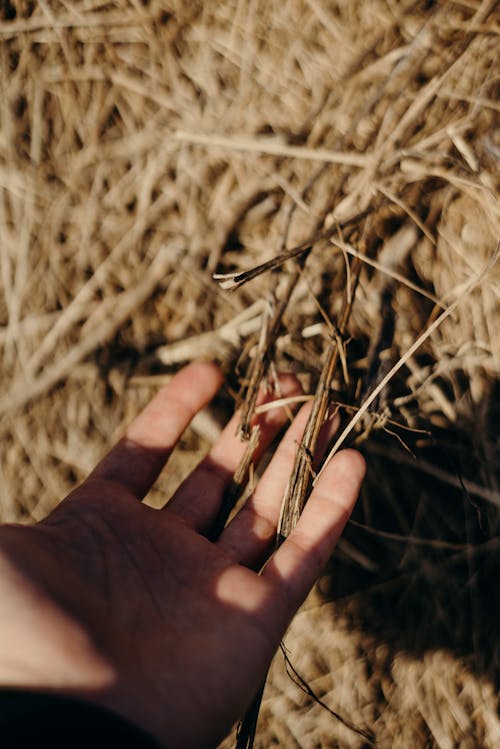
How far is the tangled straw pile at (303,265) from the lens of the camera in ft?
4.21

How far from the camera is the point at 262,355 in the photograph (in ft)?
3.96

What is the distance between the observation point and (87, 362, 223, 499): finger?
1209 millimetres

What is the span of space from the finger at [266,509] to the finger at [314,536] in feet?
0.27

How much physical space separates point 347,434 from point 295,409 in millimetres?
167

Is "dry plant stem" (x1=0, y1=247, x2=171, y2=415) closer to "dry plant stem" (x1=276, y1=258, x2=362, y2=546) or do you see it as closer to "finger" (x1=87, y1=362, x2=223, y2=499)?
"finger" (x1=87, y1=362, x2=223, y2=499)

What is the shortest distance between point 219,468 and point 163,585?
285 millimetres

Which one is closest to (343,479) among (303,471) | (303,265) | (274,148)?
(303,471)

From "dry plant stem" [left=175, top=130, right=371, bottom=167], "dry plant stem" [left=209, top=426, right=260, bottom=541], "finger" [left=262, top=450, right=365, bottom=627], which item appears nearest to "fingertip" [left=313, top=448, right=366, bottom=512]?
"finger" [left=262, top=450, right=365, bottom=627]

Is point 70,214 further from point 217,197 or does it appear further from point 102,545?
point 102,545

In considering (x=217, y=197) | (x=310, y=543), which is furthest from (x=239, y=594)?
(x=217, y=197)

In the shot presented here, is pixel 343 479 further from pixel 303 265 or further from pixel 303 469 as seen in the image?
pixel 303 265

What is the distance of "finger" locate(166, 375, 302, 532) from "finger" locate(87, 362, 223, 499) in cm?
7

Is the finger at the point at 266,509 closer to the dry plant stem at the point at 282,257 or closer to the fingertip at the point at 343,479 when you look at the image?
the fingertip at the point at 343,479

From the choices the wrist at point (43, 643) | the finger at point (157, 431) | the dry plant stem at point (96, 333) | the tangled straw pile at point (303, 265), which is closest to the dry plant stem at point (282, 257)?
the tangled straw pile at point (303, 265)
